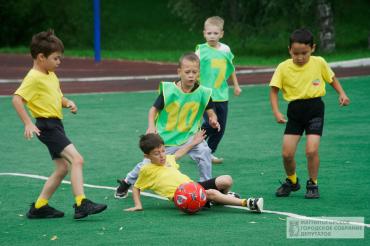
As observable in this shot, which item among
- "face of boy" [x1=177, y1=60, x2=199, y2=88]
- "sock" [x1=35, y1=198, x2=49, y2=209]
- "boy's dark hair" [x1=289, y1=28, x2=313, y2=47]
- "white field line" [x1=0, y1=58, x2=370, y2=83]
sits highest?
"boy's dark hair" [x1=289, y1=28, x2=313, y2=47]

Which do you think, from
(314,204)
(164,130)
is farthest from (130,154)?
(314,204)

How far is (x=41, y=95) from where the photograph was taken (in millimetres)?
9312

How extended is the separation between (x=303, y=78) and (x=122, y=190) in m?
2.17

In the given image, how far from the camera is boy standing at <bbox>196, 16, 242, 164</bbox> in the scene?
13242 millimetres

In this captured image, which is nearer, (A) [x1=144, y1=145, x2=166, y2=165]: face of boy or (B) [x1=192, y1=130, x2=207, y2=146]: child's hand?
(A) [x1=144, y1=145, x2=166, y2=165]: face of boy

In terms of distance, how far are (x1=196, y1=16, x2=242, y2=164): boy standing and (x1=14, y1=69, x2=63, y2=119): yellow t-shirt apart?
163 inches

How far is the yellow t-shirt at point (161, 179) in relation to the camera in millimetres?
9648

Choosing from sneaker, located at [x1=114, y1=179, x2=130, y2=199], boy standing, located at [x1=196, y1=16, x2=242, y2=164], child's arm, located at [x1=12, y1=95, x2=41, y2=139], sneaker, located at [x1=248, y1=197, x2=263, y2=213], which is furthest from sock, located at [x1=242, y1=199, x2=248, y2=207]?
boy standing, located at [x1=196, y1=16, x2=242, y2=164]

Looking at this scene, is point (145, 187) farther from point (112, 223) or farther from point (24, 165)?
point (24, 165)

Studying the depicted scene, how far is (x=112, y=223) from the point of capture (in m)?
9.10

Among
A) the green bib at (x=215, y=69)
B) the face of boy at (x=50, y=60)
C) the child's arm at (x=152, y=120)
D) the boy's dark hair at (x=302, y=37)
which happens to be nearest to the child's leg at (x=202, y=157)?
the child's arm at (x=152, y=120)

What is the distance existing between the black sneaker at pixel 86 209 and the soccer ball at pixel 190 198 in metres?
0.72

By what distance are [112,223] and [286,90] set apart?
2.53 metres
